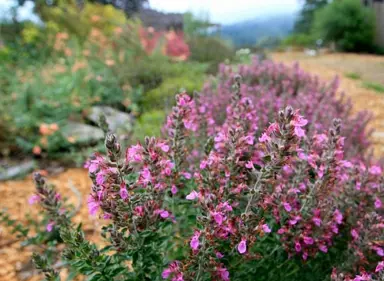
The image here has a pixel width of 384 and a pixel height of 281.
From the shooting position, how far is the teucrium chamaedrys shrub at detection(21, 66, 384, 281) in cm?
105

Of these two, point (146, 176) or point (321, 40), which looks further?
point (321, 40)

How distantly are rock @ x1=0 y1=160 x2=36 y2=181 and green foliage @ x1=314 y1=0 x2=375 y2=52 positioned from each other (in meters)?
16.2

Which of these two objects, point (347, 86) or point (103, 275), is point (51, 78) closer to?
point (103, 275)

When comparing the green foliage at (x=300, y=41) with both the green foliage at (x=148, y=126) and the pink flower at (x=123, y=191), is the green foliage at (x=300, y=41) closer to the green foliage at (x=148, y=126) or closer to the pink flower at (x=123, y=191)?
the green foliage at (x=148, y=126)

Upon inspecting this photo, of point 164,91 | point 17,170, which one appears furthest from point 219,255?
point 164,91

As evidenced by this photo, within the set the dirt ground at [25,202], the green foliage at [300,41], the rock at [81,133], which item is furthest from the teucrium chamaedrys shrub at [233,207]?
the green foliage at [300,41]

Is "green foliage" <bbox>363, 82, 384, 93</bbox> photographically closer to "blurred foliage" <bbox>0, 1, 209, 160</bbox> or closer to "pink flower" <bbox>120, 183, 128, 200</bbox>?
"blurred foliage" <bbox>0, 1, 209, 160</bbox>

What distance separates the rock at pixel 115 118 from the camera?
→ 4309 millimetres

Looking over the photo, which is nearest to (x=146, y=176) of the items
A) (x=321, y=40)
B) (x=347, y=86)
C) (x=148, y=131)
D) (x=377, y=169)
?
(x=377, y=169)

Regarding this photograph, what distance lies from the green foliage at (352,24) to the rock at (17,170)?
16180 millimetres

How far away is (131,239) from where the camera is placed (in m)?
1.22

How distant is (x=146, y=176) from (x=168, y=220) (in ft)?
1.01

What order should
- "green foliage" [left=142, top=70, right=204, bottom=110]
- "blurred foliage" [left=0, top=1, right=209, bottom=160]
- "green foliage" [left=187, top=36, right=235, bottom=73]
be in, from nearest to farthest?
"blurred foliage" [left=0, top=1, right=209, bottom=160]
"green foliage" [left=142, top=70, right=204, bottom=110]
"green foliage" [left=187, top=36, right=235, bottom=73]

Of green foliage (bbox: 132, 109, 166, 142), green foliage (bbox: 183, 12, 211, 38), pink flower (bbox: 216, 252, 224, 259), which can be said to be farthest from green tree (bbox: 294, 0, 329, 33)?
pink flower (bbox: 216, 252, 224, 259)
